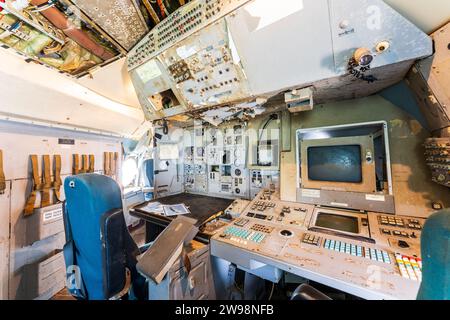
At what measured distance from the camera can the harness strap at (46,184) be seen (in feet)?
6.57

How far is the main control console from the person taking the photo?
2.77ft

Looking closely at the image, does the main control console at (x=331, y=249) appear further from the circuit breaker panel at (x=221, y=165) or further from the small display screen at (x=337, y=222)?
the circuit breaker panel at (x=221, y=165)

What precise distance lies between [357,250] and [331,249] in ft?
0.48

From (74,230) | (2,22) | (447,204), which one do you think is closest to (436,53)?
(447,204)

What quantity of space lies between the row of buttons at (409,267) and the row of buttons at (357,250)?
5cm

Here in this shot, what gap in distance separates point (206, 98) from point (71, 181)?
Result: 1.37 metres

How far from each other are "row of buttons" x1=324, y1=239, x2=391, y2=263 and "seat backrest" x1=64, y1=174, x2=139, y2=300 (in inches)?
56.9

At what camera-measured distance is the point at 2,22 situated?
4.30ft

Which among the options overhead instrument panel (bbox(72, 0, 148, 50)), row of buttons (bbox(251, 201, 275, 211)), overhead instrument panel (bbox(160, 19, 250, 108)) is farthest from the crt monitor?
overhead instrument panel (bbox(72, 0, 148, 50))

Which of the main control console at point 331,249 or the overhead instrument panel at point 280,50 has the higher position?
the overhead instrument panel at point 280,50

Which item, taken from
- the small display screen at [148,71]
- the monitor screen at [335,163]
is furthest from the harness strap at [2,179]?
the monitor screen at [335,163]

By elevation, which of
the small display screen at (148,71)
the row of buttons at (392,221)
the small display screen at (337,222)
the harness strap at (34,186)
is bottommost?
the small display screen at (337,222)

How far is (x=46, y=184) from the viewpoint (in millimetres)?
2012
